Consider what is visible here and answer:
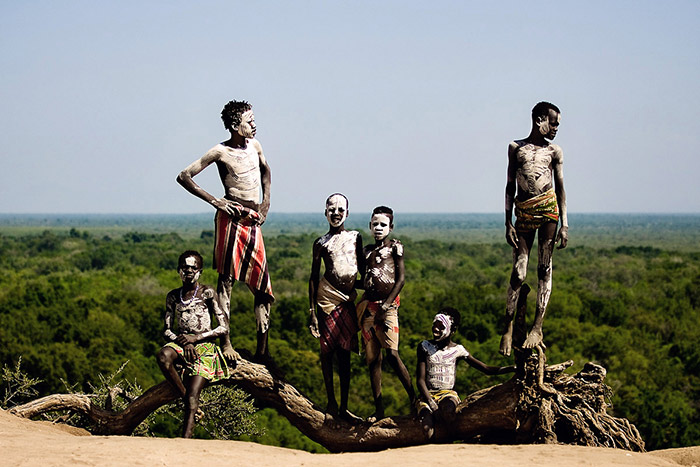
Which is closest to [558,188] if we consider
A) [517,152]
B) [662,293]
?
[517,152]

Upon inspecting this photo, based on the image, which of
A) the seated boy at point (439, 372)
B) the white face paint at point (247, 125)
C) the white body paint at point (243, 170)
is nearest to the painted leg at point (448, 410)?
the seated boy at point (439, 372)

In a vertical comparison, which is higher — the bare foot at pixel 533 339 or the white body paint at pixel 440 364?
the bare foot at pixel 533 339

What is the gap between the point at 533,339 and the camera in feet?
25.8

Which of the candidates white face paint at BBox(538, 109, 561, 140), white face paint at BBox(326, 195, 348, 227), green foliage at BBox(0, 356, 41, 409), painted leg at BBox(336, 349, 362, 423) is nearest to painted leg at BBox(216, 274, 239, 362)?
painted leg at BBox(336, 349, 362, 423)

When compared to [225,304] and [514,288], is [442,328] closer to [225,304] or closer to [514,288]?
[514,288]

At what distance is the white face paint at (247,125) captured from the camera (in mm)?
8156

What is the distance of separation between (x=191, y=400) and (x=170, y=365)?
0.40 meters

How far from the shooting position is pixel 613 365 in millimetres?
31625

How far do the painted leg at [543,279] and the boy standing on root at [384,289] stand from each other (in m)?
1.25

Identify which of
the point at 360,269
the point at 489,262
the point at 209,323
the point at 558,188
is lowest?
the point at 489,262

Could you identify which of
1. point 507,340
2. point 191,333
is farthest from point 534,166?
point 191,333

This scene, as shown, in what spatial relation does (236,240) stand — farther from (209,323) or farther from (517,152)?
(517,152)

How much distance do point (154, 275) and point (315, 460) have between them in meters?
52.4

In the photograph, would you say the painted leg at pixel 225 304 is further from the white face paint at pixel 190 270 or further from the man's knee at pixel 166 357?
the man's knee at pixel 166 357
